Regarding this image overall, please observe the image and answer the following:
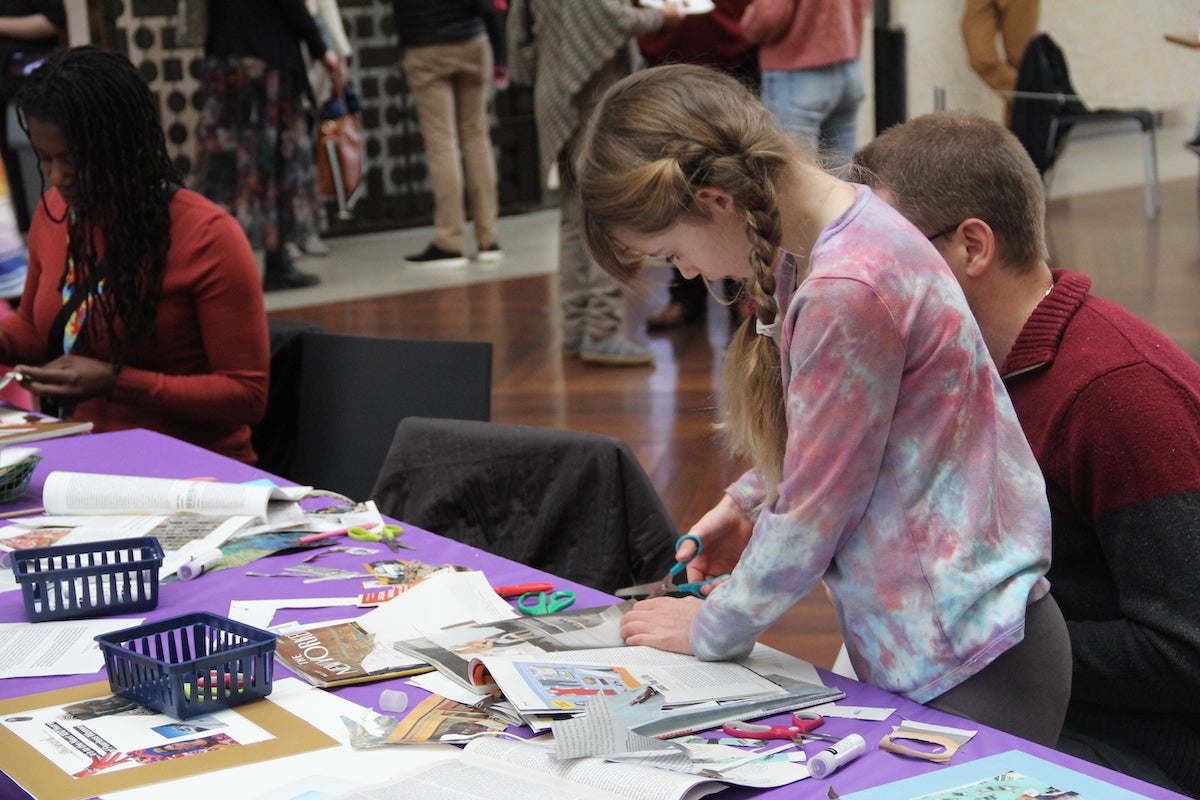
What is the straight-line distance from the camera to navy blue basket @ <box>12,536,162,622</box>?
5.40 feet

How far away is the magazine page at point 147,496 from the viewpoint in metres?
2.03

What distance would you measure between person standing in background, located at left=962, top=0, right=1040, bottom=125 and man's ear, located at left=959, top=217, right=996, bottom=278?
281 centimetres

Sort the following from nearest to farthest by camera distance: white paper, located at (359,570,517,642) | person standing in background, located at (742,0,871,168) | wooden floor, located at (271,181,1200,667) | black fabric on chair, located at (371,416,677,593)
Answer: white paper, located at (359,570,517,642) → black fabric on chair, located at (371,416,677,593) → wooden floor, located at (271,181,1200,667) → person standing in background, located at (742,0,871,168)

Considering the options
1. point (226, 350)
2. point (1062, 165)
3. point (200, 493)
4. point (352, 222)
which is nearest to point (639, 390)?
point (1062, 165)

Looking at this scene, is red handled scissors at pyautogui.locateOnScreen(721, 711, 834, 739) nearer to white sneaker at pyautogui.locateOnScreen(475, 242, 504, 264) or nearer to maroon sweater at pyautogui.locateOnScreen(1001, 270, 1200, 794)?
maroon sweater at pyautogui.locateOnScreen(1001, 270, 1200, 794)

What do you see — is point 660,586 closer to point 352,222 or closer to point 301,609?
point 301,609

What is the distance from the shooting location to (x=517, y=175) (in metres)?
9.66

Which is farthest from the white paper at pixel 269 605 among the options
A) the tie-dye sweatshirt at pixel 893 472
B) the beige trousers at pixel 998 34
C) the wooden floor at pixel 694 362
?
the beige trousers at pixel 998 34

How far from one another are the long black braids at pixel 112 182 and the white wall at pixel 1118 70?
8.33 feet

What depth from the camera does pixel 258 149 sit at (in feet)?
22.0

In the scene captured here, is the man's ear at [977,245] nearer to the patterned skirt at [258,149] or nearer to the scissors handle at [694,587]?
the scissors handle at [694,587]

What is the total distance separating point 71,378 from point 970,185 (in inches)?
70.8

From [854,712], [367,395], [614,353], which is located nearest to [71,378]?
[367,395]

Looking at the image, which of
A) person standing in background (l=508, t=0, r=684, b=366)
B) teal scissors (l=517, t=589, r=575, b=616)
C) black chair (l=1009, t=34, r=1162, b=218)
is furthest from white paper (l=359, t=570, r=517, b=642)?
black chair (l=1009, t=34, r=1162, b=218)
